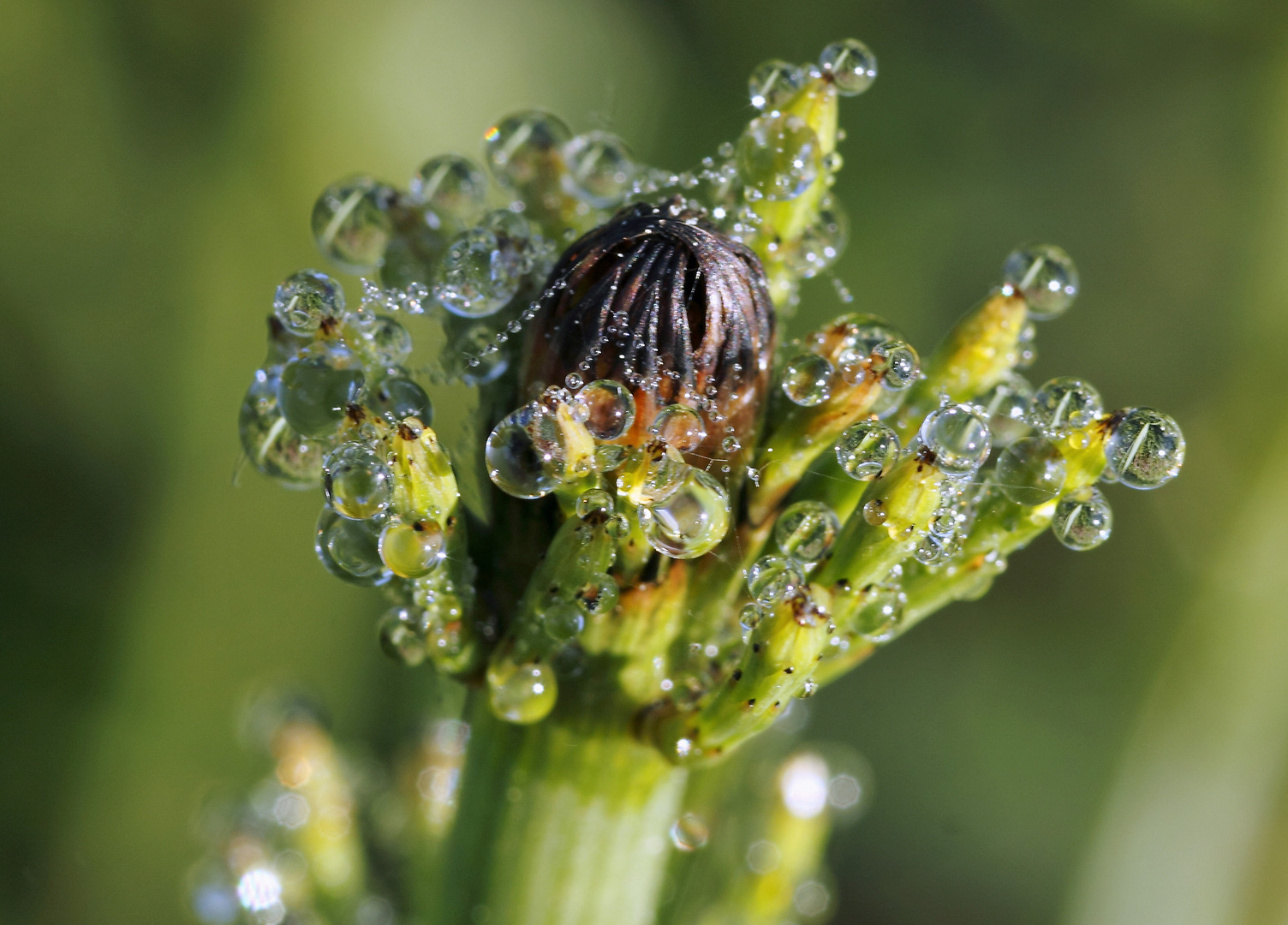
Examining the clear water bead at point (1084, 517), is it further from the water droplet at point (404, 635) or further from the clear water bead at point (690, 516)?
the water droplet at point (404, 635)

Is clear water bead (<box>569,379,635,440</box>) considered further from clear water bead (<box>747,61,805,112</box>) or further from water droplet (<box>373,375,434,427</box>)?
clear water bead (<box>747,61,805,112</box>)

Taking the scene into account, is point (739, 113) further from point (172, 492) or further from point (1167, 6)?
point (172, 492)

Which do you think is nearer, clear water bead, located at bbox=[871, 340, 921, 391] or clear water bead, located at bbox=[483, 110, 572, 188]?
clear water bead, located at bbox=[871, 340, 921, 391]

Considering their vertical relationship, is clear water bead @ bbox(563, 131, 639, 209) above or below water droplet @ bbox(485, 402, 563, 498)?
above

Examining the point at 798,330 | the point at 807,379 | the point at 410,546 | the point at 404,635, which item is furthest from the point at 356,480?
the point at 798,330

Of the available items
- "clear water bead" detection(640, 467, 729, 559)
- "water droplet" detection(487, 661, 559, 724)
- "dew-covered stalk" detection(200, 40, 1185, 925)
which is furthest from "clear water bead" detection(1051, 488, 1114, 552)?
"water droplet" detection(487, 661, 559, 724)

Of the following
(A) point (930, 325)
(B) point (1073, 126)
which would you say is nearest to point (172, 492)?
(A) point (930, 325)
